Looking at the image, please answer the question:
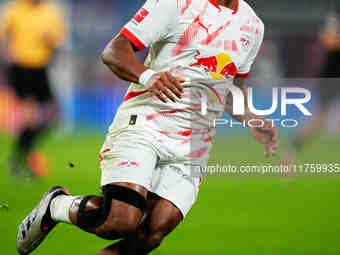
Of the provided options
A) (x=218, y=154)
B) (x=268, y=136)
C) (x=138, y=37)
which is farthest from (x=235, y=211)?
(x=138, y=37)

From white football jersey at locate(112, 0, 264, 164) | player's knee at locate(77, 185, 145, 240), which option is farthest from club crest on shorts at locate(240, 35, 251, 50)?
player's knee at locate(77, 185, 145, 240)

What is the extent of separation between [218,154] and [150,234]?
1491mm

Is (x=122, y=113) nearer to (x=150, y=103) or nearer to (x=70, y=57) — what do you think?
(x=150, y=103)

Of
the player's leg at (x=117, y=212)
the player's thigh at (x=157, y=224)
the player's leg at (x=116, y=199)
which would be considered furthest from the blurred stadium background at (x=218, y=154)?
the player's thigh at (x=157, y=224)

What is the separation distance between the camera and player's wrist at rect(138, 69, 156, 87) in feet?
10.7

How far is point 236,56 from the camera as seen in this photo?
12.1ft

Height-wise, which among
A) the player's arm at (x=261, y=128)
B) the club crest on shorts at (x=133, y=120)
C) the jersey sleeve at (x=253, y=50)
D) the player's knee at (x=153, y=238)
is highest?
the jersey sleeve at (x=253, y=50)

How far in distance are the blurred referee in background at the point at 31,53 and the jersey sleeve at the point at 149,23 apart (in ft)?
14.1

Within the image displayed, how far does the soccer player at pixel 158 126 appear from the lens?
3.38 metres

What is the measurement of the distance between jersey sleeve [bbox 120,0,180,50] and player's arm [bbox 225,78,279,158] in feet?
2.59

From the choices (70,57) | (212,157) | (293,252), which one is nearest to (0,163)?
(70,57)

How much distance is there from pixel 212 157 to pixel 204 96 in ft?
4.08

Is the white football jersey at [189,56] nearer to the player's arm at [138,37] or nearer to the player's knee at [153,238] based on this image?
the player's arm at [138,37]

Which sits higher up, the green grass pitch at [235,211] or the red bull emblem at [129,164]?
the red bull emblem at [129,164]
